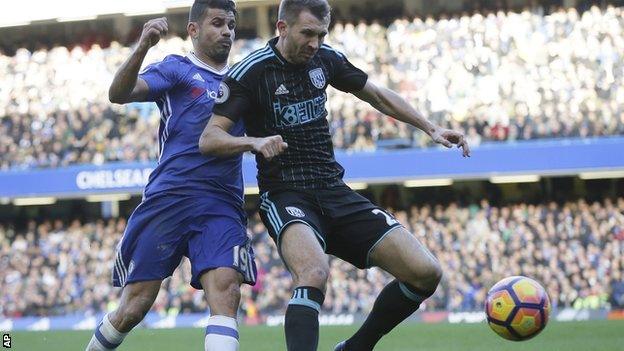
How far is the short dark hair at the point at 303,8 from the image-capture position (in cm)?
662

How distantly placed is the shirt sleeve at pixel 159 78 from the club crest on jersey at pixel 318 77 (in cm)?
86

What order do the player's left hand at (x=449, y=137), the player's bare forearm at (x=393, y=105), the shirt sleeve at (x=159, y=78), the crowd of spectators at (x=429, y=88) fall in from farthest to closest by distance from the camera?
the crowd of spectators at (x=429, y=88), the player's bare forearm at (x=393, y=105), the player's left hand at (x=449, y=137), the shirt sleeve at (x=159, y=78)

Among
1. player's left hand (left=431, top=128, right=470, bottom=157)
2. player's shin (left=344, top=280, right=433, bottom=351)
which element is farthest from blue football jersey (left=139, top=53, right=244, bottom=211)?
player's left hand (left=431, top=128, right=470, bottom=157)

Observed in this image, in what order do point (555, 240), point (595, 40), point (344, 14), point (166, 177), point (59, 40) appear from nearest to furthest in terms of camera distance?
point (166, 177) → point (555, 240) → point (595, 40) → point (344, 14) → point (59, 40)

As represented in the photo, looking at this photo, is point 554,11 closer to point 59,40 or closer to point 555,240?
point 555,240

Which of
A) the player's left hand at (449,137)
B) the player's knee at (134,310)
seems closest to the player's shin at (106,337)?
the player's knee at (134,310)

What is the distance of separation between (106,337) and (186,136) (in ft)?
4.50

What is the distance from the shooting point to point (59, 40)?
32.3m

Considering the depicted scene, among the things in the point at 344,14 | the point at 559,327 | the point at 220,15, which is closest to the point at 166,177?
the point at 220,15

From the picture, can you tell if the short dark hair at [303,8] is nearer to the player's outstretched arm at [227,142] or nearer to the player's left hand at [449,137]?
the player's outstretched arm at [227,142]

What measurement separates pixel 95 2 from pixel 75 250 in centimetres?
736

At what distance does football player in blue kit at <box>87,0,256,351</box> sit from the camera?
6750 mm

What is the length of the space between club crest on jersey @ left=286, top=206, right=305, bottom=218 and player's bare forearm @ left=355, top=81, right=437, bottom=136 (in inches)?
46.0

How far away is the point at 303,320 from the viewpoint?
20.5ft
